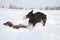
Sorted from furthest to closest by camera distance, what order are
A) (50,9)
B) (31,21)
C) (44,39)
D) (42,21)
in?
(50,9)
(42,21)
(31,21)
(44,39)

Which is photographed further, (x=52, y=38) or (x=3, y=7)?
(x=3, y=7)

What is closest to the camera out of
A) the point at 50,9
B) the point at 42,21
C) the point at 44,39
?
the point at 44,39

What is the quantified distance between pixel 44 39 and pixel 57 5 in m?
4.19

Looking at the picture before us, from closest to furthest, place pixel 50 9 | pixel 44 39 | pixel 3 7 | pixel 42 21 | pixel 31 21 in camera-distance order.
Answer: pixel 44 39 < pixel 31 21 < pixel 42 21 < pixel 3 7 < pixel 50 9

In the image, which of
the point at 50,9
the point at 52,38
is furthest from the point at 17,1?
the point at 52,38

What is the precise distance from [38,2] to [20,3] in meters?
0.75

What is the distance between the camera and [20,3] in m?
6.49

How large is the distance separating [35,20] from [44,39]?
112 centimetres

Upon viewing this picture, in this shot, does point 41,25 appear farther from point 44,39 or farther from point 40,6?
point 40,6

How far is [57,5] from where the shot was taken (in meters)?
6.36

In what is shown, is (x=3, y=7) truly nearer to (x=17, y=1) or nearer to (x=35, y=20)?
(x=17, y=1)

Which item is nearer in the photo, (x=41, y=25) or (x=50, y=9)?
(x=41, y=25)

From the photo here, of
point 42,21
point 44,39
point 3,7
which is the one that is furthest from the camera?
point 3,7

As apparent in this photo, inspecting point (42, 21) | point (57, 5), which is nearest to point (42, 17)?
point (42, 21)
